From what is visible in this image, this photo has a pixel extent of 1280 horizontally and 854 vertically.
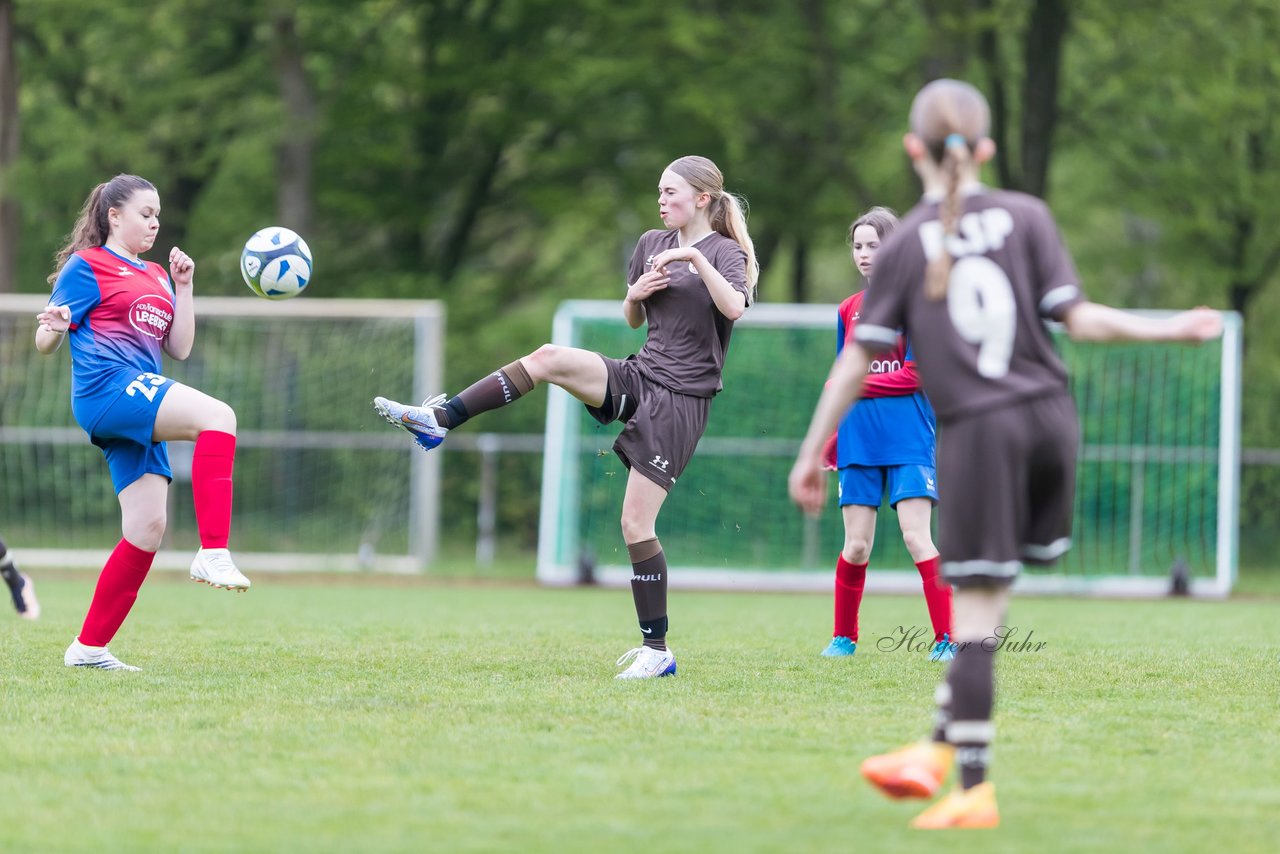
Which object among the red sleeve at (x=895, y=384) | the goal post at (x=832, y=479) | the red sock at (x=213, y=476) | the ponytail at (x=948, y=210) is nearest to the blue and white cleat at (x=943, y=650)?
the red sleeve at (x=895, y=384)

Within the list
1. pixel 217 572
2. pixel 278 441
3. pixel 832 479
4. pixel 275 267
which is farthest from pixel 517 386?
pixel 278 441

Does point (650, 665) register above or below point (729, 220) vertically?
below

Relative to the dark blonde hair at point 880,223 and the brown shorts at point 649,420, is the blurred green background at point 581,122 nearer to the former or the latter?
the dark blonde hair at point 880,223

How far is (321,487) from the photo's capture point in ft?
60.4

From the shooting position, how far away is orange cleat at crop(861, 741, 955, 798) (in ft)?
14.0

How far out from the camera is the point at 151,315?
23.3 ft

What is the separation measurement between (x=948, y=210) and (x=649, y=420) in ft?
9.20

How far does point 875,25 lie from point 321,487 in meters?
11.1

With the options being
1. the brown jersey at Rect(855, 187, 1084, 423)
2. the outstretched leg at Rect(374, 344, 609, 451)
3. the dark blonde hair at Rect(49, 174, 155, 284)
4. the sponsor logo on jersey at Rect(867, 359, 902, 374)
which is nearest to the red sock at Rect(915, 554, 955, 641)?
the sponsor logo on jersey at Rect(867, 359, 902, 374)

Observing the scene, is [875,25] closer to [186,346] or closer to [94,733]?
[186,346]

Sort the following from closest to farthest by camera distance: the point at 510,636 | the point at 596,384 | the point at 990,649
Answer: the point at 990,649
the point at 596,384
the point at 510,636

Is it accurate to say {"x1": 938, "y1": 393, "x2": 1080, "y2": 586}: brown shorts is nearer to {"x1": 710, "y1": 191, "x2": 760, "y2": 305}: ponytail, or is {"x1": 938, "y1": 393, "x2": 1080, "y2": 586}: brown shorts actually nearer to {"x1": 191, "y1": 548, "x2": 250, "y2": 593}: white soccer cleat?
{"x1": 710, "y1": 191, "x2": 760, "y2": 305}: ponytail

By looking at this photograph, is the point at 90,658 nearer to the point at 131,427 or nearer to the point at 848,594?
the point at 131,427

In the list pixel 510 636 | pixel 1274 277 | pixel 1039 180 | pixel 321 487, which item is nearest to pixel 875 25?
pixel 1039 180
